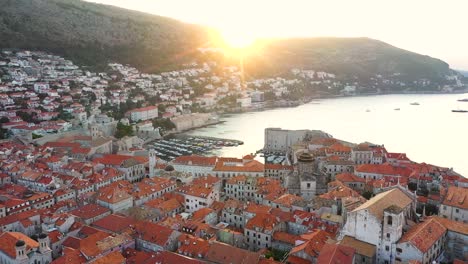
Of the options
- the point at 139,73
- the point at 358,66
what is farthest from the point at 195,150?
the point at 358,66

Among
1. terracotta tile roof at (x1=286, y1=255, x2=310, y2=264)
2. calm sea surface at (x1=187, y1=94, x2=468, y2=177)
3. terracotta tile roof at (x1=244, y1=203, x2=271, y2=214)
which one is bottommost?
calm sea surface at (x1=187, y1=94, x2=468, y2=177)

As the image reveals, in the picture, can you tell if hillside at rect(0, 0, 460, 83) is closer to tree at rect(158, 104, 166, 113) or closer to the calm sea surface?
tree at rect(158, 104, 166, 113)

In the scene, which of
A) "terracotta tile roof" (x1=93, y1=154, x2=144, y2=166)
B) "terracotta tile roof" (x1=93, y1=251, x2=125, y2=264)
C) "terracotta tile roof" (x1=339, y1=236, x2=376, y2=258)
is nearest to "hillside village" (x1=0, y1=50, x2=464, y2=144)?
"terracotta tile roof" (x1=93, y1=154, x2=144, y2=166)

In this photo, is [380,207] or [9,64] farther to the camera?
[9,64]

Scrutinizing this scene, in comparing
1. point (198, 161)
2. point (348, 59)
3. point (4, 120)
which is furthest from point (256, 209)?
point (348, 59)

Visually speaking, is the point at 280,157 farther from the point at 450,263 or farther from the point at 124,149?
the point at 450,263

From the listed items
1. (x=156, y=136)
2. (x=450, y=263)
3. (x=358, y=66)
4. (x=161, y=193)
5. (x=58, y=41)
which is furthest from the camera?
(x=358, y=66)
